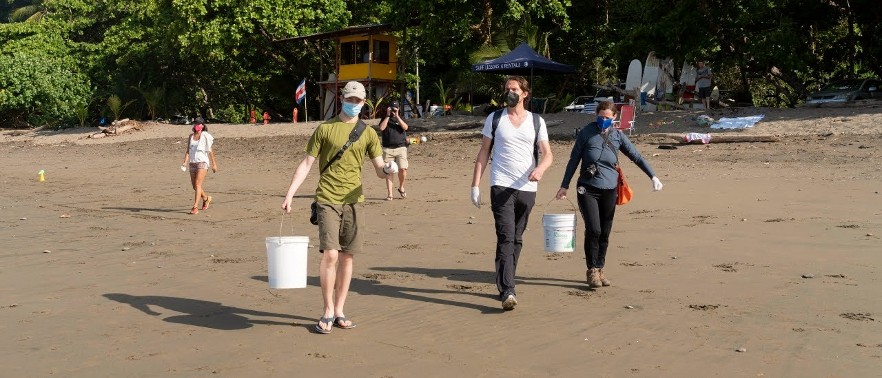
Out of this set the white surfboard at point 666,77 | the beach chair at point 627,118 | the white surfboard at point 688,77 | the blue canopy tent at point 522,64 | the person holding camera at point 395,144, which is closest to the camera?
the person holding camera at point 395,144

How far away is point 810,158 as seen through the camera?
1647 centimetres

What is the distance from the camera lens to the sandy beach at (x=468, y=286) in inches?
233

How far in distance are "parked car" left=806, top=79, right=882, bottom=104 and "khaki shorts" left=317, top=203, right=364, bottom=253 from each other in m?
19.7

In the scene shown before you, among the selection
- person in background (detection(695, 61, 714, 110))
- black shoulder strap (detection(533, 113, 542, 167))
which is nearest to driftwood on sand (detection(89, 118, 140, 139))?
person in background (detection(695, 61, 714, 110))

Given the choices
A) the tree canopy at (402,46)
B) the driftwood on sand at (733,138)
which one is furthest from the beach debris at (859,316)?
the tree canopy at (402,46)

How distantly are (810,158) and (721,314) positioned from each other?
10547 millimetres

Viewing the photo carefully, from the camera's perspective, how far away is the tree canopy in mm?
25938

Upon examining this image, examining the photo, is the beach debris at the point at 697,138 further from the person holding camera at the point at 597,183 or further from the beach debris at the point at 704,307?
the beach debris at the point at 704,307

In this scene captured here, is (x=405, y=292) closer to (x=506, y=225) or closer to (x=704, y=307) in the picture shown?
(x=506, y=225)

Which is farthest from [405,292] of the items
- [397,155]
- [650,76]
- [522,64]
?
[650,76]

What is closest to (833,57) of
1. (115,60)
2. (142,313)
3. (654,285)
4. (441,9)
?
(441,9)

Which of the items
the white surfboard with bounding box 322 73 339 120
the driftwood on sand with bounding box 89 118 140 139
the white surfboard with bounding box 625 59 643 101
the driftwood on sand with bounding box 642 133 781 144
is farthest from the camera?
the white surfboard with bounding box 322 73 339 120

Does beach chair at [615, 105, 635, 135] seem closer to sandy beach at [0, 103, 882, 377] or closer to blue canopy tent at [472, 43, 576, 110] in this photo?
sandy beach at [0, 103, 882, 377]

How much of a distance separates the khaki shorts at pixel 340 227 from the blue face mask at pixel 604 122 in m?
2.39
